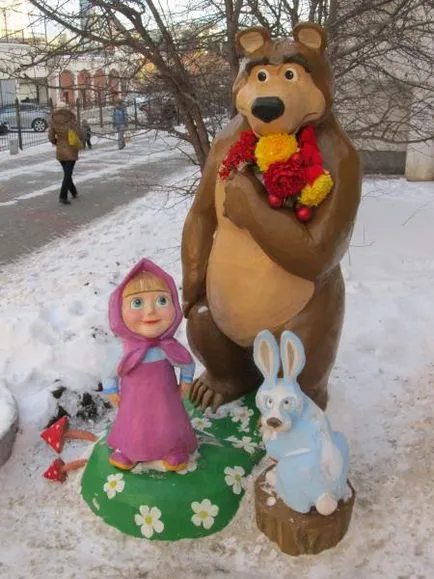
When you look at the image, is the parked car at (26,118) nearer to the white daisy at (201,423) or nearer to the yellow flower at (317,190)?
the white daisy at (201,423)

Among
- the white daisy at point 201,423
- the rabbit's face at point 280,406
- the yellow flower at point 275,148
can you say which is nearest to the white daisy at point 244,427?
the white daisy at point 201,423

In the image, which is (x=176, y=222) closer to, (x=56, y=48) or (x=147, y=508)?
(x=56, y=48)

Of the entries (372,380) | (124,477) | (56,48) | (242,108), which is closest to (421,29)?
(56,48)

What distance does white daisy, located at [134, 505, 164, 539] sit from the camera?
7.96 feet

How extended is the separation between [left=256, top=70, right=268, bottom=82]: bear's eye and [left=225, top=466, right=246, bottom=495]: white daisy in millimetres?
1474

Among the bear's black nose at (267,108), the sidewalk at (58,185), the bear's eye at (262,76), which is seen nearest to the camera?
the bear's black nose at (267,108)

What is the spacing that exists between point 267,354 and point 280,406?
183mm

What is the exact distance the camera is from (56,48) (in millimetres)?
5113

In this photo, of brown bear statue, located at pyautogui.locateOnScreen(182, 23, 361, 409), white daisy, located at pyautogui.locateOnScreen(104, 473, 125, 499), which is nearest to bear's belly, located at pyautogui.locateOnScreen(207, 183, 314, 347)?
brown bear statue, located at pyautogui.locateOnScreen(182, 23, 361, 409)

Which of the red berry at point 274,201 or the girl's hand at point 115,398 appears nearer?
the red berry at point 274,201

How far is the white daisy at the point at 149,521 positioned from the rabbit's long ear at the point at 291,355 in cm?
71

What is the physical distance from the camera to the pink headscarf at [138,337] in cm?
247

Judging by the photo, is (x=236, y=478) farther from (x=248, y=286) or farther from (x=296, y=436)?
(x=248, y=286)

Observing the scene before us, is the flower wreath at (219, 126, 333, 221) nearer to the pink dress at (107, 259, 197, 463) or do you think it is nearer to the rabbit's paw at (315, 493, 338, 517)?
the pink dress at (107, 259, 197, 463)
